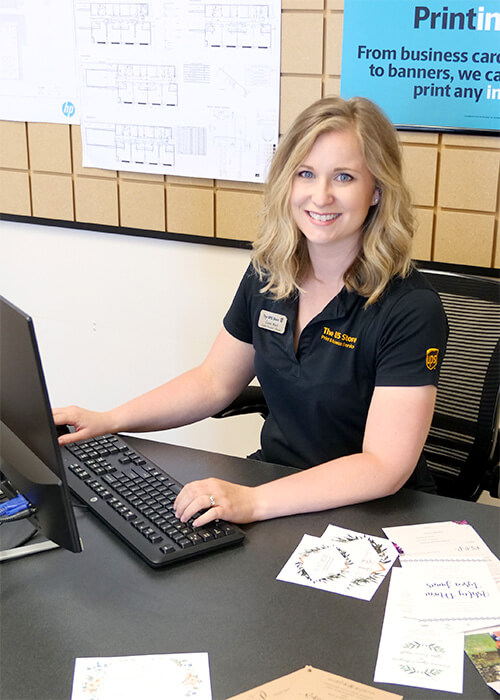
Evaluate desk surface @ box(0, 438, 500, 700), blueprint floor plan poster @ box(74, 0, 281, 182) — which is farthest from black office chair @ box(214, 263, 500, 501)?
blueprint floor plan poster @ box(74, 0, 281, 182)

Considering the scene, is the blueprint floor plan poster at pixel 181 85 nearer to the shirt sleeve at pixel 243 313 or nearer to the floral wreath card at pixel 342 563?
the shirt sleeve at pixel 243 313

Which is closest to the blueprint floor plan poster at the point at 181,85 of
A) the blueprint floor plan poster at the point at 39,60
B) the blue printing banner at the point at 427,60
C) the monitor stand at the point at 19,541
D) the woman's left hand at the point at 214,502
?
Result: the blueprint floor plan poster at the point at 39,60

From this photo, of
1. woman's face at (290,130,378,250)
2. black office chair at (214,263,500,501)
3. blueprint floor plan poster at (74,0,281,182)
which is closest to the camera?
woman's face at (290,130,378,250)

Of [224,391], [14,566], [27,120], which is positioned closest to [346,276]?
[224,391]

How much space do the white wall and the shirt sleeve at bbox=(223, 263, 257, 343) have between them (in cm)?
77

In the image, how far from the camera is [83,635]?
1060 mm

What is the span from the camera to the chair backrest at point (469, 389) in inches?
72.4

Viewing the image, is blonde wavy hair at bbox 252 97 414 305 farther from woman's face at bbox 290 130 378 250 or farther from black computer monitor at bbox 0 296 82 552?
black computer monitor at bbox 0 296 82 552

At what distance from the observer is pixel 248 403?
1.96 metres

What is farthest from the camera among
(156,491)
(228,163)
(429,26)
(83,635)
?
(228,163)

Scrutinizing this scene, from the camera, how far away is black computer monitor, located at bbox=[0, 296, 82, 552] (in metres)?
1.04

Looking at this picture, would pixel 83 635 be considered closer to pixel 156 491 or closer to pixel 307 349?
pixel 156 491

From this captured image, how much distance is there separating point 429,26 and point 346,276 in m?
0.87

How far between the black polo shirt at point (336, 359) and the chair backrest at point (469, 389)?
0.21 meters
